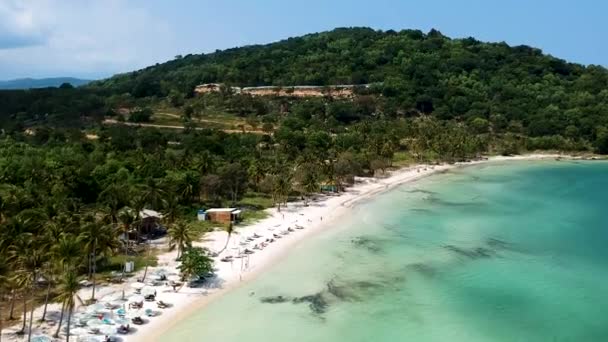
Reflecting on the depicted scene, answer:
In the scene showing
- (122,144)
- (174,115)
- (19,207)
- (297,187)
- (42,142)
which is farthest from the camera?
(174,115)

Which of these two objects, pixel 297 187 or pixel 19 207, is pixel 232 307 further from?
pixel 297 187

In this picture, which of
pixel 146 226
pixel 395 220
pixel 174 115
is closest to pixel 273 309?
pixel 146 226

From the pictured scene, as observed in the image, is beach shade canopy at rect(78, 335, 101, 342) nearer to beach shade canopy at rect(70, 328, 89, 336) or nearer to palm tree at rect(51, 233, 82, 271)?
beach shade canopy at rect(70, 328, 89, 336)

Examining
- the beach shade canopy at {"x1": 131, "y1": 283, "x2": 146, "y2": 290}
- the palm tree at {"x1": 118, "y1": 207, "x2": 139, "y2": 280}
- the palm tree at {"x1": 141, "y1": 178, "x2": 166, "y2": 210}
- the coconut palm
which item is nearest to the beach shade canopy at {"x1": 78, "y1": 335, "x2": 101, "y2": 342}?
the beach shade canopy at {"x1": 131, "y1": 283, "x2": 146, "y2": 290}

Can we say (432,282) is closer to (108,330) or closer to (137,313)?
(137,313)

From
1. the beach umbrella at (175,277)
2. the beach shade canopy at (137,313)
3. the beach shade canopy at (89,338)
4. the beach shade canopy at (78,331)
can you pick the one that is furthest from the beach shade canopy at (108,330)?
the beach umbrella at (175,277)

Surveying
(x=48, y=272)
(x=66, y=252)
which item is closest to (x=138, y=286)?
(x=48, y=272)
